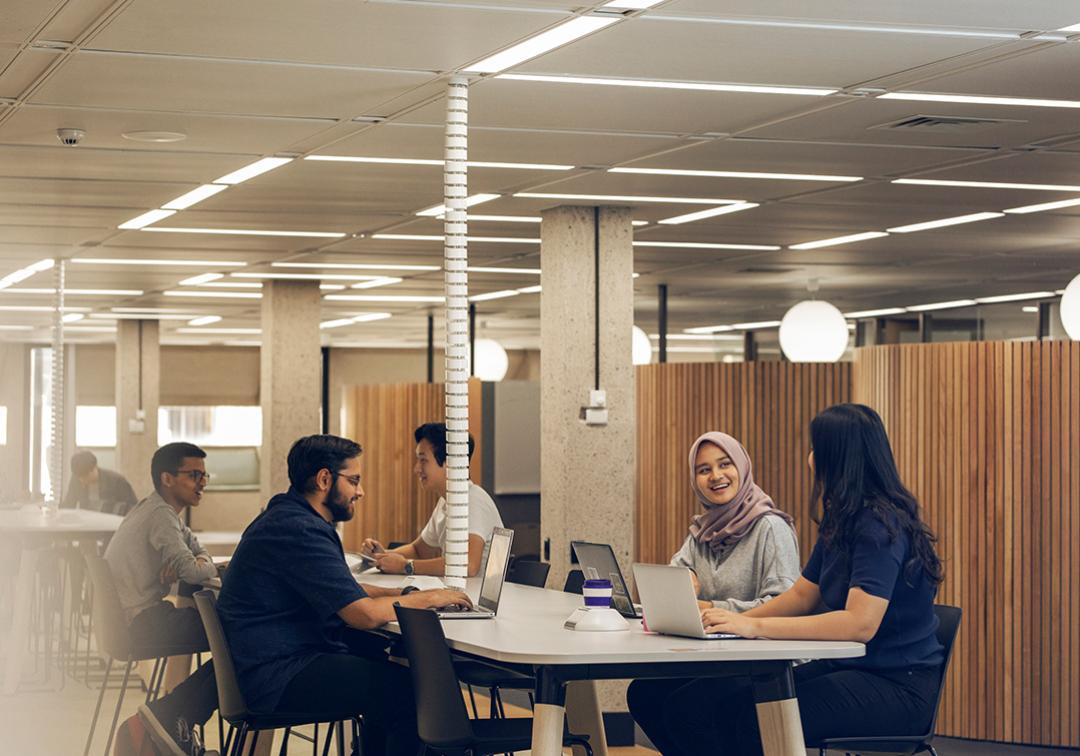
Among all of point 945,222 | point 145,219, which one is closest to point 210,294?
point 145,219

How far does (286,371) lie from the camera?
42.6 ft

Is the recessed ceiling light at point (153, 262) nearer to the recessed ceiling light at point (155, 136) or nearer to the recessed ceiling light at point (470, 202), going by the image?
the recessed ceiling light at point (470, 202)

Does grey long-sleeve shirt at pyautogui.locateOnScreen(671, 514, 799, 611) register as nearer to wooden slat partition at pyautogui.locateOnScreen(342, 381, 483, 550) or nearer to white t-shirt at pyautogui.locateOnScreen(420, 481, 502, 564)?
white t-shirt at pyautogui.locateOnScreen(420, 481, 502, 564)

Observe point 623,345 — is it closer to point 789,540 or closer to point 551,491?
point 551,491

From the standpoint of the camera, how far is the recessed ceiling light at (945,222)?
893 cm

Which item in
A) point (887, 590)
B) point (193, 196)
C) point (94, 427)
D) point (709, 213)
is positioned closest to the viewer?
point (887, 590)

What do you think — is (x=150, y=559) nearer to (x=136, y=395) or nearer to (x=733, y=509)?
(x=733, y=509)

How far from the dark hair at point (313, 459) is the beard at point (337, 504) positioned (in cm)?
7


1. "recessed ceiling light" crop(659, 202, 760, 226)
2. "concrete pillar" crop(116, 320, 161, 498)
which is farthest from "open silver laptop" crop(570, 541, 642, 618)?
"concrete pillar" crop(116, 320, 161, 498)

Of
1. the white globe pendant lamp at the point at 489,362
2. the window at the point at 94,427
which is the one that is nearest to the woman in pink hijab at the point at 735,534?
the white globe pendant lamp at the point at 489,362

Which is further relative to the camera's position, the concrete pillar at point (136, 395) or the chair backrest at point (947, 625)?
the concrete pillar at point (136, 395)

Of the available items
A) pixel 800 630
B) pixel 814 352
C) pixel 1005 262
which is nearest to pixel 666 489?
pixel 814 352

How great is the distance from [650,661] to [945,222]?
627cm

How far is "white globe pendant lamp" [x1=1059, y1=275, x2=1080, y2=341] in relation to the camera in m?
7.81
